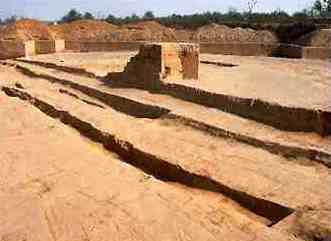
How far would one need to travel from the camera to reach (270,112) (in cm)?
824

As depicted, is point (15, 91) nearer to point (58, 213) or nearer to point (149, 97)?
point (149, 97)

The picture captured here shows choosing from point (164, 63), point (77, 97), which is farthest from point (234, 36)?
point (77, 97)

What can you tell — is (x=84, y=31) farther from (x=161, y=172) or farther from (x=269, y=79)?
(x=161, y=172)

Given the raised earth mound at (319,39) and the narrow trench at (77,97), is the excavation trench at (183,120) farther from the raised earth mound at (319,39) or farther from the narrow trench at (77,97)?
the raised earth mound at (319,39)

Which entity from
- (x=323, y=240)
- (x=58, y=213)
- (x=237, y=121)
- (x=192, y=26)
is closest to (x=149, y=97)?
(x=237, y=121)

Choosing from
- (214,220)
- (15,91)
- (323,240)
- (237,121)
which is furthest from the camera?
(15,91)

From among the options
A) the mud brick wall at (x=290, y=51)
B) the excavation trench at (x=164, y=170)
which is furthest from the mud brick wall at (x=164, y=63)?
the mud brick wall at (x=290, y=51)

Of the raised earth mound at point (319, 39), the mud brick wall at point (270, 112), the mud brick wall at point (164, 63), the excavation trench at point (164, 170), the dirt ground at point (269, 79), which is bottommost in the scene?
the excavation trench at point (164, 170)

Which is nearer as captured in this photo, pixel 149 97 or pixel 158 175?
Answer: pixel 158 175

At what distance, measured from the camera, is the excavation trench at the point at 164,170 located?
511 cm

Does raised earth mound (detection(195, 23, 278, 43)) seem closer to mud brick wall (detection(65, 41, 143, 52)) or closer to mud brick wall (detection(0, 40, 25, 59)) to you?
mud brick wall (detection(65, 41, 143, 52))

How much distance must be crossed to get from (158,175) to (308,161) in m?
2.07

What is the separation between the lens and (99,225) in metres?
4.36

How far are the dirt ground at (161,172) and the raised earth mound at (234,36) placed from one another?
12624mm
